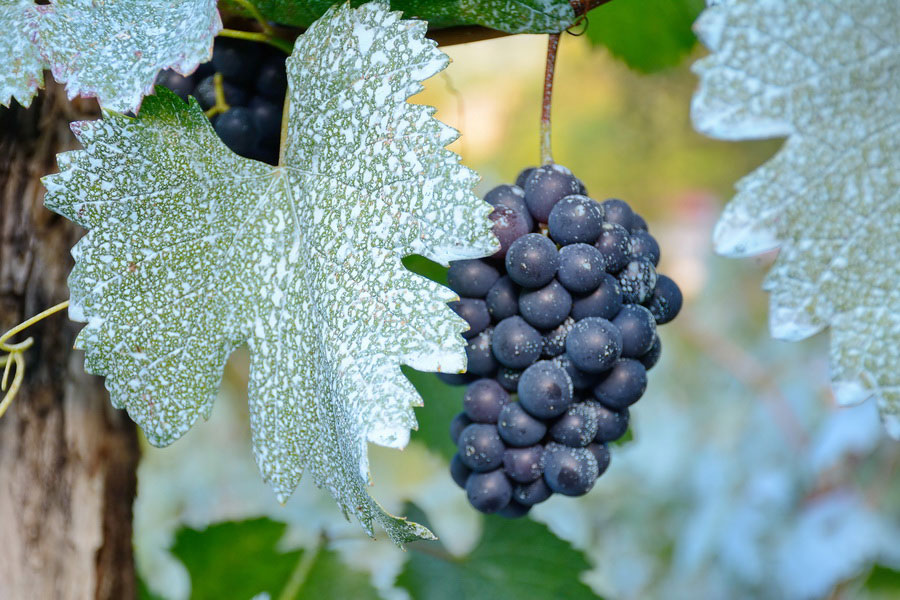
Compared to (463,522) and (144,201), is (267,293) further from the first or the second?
(463,522)

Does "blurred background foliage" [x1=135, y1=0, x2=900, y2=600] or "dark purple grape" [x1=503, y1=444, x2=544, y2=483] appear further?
"blurred background foliage" [x1=135, y1=0, x2=900, y2=600]

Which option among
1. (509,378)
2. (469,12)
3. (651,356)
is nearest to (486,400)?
(509,378)

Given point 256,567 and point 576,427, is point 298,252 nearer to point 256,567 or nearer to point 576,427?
point 576,427

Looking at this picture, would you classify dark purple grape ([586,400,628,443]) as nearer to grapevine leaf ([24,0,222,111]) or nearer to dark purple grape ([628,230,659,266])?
dark purple grape ([628,230,659,266])

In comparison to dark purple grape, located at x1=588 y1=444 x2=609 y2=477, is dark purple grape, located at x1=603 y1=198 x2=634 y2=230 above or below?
above

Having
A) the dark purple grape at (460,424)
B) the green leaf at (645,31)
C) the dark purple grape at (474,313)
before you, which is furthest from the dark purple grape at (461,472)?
the green leaf at (645,31)

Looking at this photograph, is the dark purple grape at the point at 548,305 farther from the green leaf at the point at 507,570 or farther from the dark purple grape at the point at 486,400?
the green leaf at the point at 507,570

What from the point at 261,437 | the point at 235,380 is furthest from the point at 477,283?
the point at 235,380

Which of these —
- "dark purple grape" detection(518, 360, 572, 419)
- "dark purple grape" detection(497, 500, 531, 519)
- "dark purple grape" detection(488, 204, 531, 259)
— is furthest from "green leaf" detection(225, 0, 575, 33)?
"dark purple grape" detection(497, 500, 531, 519)
